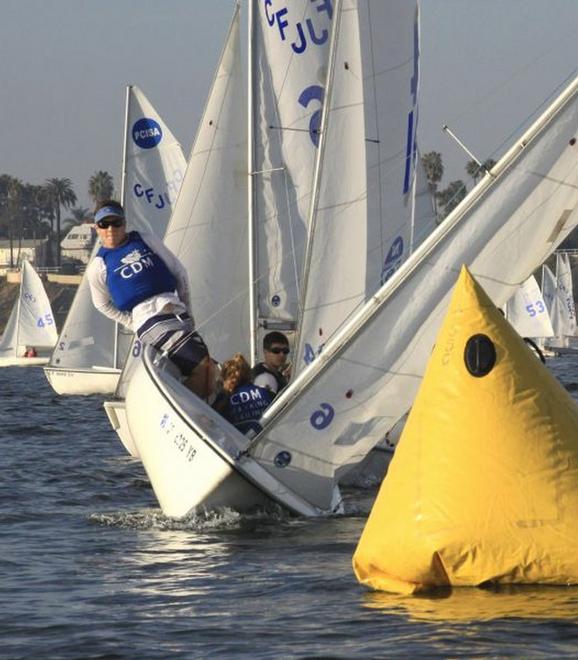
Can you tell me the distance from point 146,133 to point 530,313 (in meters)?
33.2

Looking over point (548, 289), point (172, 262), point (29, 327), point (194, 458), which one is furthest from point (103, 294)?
point (548, 289)

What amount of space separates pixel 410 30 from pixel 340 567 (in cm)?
842

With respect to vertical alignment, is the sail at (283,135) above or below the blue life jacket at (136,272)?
above

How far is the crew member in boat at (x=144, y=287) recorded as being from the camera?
12344 mm

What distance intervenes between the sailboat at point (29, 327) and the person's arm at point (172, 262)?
158ft

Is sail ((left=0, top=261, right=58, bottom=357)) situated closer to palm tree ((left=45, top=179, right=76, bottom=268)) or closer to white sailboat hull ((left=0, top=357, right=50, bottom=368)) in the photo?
white sailboat hull ((left=0, top=357, right=50, bottom=368))

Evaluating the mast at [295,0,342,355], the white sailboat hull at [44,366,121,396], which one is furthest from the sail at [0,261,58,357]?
the mast at [295,0,342,355]

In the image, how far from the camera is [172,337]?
12445 millimetres

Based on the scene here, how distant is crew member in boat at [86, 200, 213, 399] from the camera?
12344 millimetres

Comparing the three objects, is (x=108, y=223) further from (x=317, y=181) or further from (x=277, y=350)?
(x=317, y=181)

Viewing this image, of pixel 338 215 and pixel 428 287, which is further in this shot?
pixel 338 215

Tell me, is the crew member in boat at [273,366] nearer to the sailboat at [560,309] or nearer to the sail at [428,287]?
the sail at [428,287]

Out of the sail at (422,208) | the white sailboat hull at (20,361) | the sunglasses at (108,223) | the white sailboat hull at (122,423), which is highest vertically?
the sail at (422,208)

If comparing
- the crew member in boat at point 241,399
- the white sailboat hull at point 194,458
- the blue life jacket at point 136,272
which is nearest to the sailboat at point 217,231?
the crew member in boat at point 241,399
